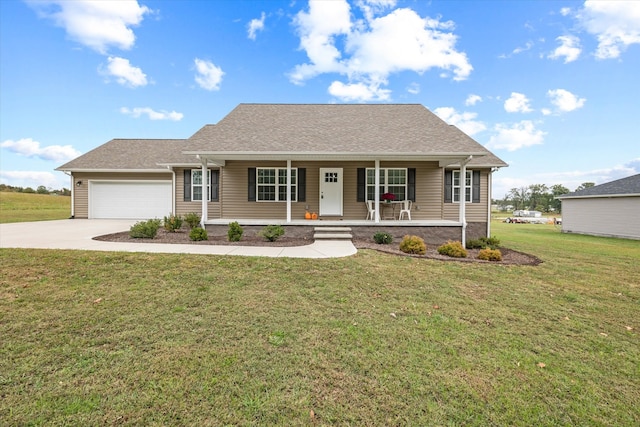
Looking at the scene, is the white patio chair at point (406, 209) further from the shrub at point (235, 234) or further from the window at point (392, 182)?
the shrub at point (235, 234)

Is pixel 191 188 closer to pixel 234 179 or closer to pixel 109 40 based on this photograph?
pixel 234 179

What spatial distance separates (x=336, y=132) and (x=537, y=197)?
62.5 m

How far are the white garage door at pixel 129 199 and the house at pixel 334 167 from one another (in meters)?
3.01

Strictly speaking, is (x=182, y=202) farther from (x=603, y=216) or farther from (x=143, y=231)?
(x=603, y=216)

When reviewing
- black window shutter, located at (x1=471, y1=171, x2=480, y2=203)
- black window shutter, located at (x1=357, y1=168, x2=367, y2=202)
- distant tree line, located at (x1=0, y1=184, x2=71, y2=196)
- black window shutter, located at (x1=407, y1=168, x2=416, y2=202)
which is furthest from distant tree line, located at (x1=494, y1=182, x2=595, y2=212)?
distant tree line, located at (x1=0, y1=184, x2=71, y2=196)

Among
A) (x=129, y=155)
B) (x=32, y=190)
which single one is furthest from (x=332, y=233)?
(x=32, y=190)

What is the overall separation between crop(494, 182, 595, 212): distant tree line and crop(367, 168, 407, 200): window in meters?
54.6

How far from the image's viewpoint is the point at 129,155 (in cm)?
1599

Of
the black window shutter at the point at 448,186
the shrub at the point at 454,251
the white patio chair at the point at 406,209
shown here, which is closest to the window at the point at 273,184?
the white patio chair at the point at 406,209

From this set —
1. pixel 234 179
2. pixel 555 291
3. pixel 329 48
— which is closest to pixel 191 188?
pixel 234 179

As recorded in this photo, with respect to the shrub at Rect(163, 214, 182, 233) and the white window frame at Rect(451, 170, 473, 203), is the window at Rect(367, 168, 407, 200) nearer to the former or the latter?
the white window frame at Rect(451, 170, 473, 203)

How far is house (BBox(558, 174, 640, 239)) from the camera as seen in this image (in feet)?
52.9

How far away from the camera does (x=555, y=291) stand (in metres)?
5.05

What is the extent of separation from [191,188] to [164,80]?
24.3 ft
